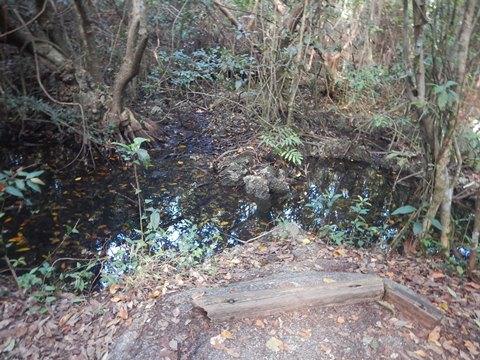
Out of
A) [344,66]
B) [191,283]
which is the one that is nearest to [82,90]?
[191,283]

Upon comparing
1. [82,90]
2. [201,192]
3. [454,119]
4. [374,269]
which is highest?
[454,119]

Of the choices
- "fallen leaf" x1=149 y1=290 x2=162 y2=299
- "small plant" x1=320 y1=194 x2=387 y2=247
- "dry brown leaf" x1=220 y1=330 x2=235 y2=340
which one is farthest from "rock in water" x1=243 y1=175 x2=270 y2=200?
"dry brown leaf" x1=220 y1=330 x2=235 y2=340

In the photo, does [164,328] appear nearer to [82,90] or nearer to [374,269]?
[374,269]

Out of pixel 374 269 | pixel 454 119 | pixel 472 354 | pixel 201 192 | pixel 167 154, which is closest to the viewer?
pixel 472 354

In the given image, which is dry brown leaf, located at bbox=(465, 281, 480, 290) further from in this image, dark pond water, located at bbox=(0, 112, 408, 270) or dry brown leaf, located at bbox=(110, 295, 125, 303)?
dry brown leaf, located at bbox=(110, 295, 125, 303)

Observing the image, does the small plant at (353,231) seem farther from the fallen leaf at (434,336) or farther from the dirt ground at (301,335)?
the fallen leaf at (434,336)

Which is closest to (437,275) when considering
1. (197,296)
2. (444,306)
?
(444,306)

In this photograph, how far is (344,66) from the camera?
9.35m

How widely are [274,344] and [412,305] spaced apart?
1.13 meters

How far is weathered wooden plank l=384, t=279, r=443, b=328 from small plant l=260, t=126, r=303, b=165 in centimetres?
400

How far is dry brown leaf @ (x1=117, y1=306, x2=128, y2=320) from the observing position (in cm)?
291

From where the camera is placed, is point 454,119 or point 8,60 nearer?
point 454,119

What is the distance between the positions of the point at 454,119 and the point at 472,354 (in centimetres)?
189

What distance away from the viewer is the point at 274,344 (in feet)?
8.75
